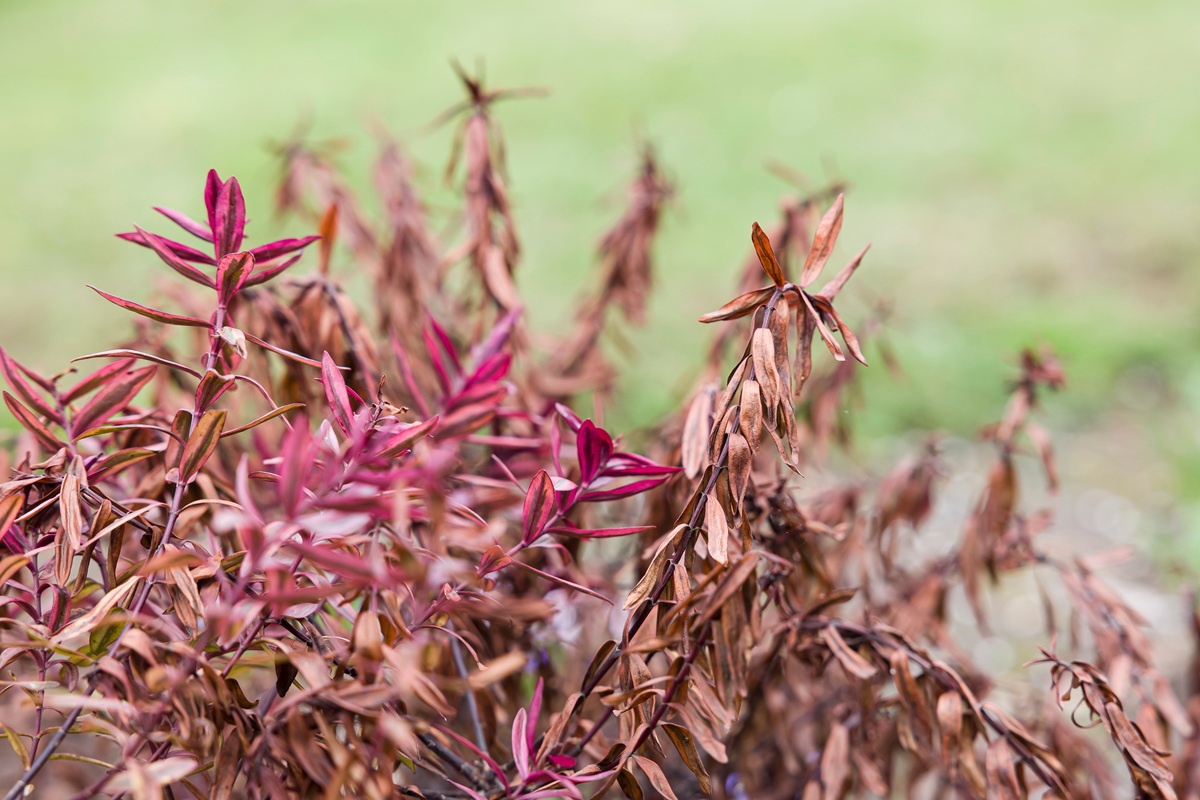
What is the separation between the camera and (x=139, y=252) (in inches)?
209

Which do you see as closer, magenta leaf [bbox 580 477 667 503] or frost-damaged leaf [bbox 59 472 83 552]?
frost-damaged leaf [bbox 59 472 83 552]

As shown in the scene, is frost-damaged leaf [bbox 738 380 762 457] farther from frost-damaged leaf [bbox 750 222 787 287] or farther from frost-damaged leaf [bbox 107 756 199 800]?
frost-damaged leaf [bbox 107 756 199 800]

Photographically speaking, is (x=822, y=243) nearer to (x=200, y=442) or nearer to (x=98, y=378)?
(x=200, y=442)

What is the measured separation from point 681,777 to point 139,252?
482 cm

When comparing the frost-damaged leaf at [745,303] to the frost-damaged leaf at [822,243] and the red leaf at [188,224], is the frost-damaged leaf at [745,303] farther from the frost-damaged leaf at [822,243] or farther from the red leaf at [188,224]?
the red leaf at [188,224]

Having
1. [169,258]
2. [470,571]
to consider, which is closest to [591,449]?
[470,571]

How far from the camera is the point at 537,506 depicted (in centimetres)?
82

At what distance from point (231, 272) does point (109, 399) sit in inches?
7.2

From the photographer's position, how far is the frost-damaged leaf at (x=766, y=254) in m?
0.79

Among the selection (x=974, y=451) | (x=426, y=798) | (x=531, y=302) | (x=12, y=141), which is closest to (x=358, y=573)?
(x=426, y=798)

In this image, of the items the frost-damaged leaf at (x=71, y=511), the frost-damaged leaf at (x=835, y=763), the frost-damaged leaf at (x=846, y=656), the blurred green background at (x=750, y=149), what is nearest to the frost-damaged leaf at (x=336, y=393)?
the frost-damaged leaf at (x=71, y=511)

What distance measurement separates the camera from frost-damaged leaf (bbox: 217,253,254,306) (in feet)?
2.58

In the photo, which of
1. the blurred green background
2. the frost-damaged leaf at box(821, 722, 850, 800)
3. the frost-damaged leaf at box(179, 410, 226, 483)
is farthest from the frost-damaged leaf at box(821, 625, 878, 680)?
the blurred green background

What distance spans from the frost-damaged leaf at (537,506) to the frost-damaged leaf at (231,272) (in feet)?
0.93
